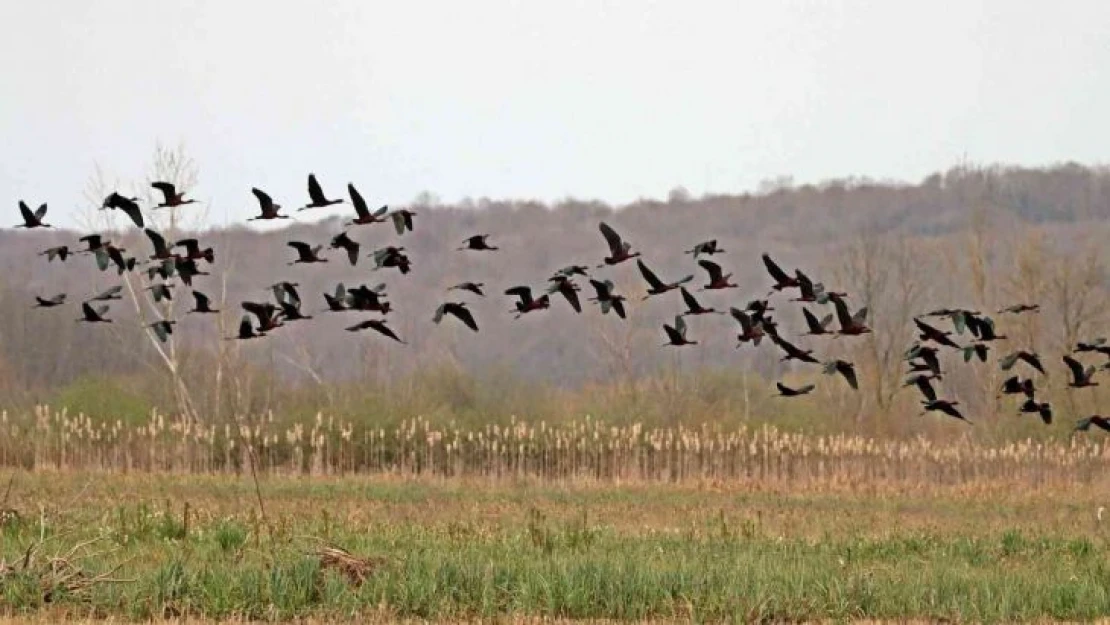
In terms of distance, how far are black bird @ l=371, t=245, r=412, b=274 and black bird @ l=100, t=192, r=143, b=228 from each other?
2.30m

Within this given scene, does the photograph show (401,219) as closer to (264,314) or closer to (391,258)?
(391,258)

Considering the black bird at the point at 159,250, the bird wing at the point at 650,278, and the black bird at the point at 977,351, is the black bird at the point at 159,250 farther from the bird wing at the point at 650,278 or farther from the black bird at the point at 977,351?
the black bird at the point at 977,351

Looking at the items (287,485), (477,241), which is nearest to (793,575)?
(477,241)

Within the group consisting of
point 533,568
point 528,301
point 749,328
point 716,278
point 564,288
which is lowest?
point 533,568

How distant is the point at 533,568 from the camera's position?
1259 centimetres

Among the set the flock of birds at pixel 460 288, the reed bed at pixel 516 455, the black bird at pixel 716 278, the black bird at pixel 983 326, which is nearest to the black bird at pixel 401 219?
the flock of birds at pixel 460 288

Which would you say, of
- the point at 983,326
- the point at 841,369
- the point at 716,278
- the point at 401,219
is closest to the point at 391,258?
the point at 401,219

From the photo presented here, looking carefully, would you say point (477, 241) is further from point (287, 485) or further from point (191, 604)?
point (287, 485)

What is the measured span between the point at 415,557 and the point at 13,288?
56580 millimetres

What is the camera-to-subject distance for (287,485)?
27922 mm

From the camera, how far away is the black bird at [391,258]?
1371 centimetres

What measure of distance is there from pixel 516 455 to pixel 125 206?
20774mm

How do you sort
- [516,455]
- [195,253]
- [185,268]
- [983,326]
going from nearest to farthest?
[185,268] → [195,253] → [983,326] → [516,455]

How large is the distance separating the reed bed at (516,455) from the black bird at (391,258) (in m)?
18.1
